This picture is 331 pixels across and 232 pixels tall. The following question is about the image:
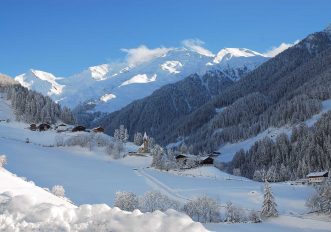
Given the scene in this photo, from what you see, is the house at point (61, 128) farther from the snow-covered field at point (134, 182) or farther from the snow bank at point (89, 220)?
the snow bank at point (89, 220)

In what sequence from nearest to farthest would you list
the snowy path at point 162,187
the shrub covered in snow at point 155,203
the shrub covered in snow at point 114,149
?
the shrub covered in snow at point 155,203
the snowy path at point 162,187
the shrub covered in snow at point 114,149

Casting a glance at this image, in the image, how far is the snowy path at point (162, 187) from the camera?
298 ft

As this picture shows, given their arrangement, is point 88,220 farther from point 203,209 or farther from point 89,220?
point 203,209

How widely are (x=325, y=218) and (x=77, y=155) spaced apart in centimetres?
8131

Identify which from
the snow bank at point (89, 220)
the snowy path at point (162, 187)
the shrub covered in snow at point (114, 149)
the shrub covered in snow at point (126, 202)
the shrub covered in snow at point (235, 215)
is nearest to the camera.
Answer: the snow bank at point (89, 220)

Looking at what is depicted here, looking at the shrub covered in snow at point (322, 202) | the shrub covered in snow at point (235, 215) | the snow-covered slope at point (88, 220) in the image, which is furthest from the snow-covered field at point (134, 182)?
the snow-covered slope at point (88, 220)

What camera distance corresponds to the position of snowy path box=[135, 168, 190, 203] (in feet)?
298

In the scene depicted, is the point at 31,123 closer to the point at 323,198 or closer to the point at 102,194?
the point at 102,194

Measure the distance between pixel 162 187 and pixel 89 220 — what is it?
85.3 metres

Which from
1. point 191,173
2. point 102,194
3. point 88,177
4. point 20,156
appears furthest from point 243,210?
point 20,156

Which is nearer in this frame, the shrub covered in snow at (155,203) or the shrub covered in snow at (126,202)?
the shrub covered in snow at (126,202)

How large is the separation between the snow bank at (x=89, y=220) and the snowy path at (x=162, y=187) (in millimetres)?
70847

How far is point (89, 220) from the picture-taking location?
57.3 feet

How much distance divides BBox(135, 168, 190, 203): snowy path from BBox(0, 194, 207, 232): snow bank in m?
70.8
